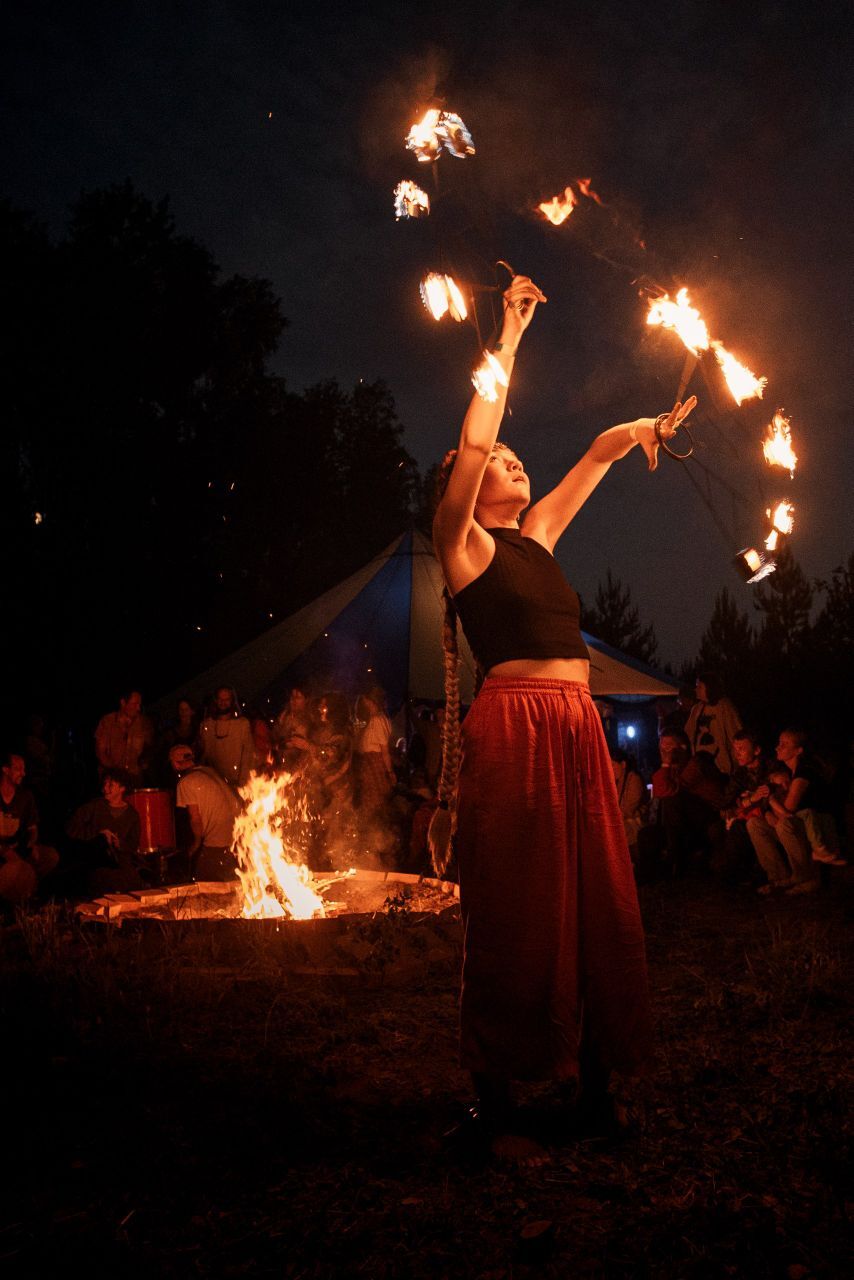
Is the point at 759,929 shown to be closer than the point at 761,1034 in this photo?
No

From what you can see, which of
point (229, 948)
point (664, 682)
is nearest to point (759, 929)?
point (229, 948)

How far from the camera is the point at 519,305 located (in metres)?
2.66

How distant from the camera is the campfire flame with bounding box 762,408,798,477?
10.1 ft

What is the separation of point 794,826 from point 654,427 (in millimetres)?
4948

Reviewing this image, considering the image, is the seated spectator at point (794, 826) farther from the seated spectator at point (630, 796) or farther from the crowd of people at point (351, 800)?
the seated spectator at point (630, 796)

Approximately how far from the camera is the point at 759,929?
18.7ft

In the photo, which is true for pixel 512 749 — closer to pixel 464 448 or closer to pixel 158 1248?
pixel 464 448

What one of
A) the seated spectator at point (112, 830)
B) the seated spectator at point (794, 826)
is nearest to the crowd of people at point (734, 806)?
the seated spectator at point (794, 826)

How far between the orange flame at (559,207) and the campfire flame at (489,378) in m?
0.86

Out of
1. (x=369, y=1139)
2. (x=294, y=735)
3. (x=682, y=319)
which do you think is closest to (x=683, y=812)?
(x=294, y=735)

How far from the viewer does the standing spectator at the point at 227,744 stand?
30.3ft

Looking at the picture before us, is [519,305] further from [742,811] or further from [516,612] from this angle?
[742,811]

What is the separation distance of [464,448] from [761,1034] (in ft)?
8.26

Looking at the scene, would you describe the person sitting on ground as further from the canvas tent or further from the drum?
the drum
